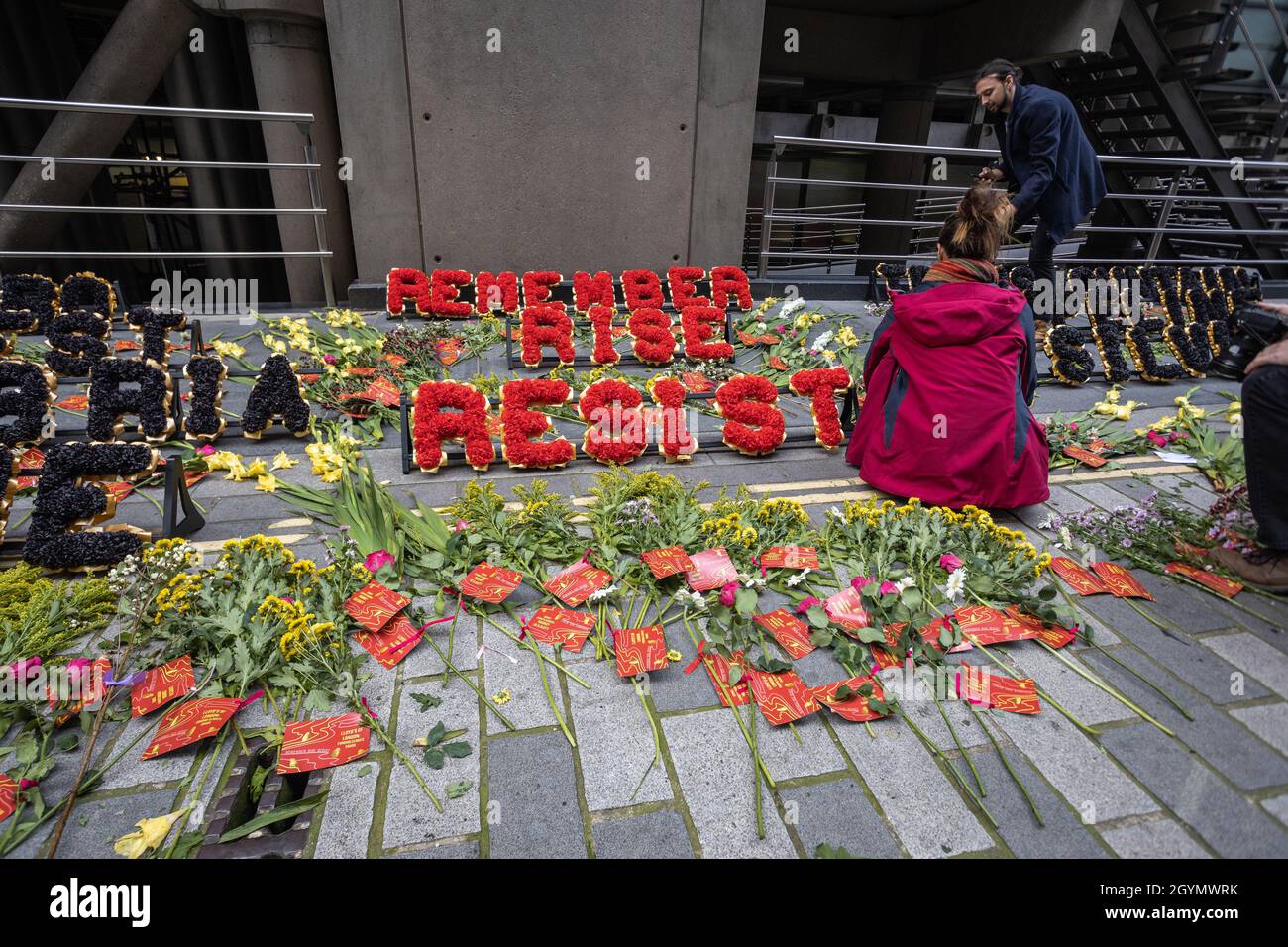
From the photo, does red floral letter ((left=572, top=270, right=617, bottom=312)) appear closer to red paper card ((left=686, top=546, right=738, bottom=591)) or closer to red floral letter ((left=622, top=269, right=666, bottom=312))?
red floral letter ((left=622, top=269, right=666, bottom=312))

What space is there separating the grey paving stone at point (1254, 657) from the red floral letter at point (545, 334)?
4.47 metres

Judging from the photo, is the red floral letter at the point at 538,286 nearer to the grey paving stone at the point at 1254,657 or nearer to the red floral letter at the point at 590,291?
the red floral letter at the point at 590,291

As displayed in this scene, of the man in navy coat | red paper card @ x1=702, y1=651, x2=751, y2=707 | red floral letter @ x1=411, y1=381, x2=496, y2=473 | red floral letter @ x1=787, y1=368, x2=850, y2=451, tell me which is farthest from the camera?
the man in navy coat

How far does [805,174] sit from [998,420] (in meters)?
14.4

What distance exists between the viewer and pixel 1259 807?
2.00m

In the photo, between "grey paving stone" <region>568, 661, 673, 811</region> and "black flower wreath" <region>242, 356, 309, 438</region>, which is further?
"black flower wreath" <region>242, 356, 309, 438</region>

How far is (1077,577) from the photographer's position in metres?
3.09

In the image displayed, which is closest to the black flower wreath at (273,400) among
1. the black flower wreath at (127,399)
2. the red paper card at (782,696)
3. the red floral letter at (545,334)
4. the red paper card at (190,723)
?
the black flower wreath at (127,399)

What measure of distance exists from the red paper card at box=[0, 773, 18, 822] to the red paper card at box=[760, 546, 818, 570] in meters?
2.58

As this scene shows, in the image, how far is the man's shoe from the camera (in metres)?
3.02

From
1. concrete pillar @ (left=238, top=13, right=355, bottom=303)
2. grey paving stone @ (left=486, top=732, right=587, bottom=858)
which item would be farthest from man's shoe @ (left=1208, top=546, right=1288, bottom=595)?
concrete pillar @ (left=238, top=13, right=355, bottom=303)

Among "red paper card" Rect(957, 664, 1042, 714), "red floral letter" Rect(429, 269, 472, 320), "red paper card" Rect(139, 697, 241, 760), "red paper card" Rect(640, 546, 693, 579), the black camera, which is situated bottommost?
"red paper card" Rect(957, 664, 1042, 714)

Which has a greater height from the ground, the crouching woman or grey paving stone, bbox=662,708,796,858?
the crouching woman
